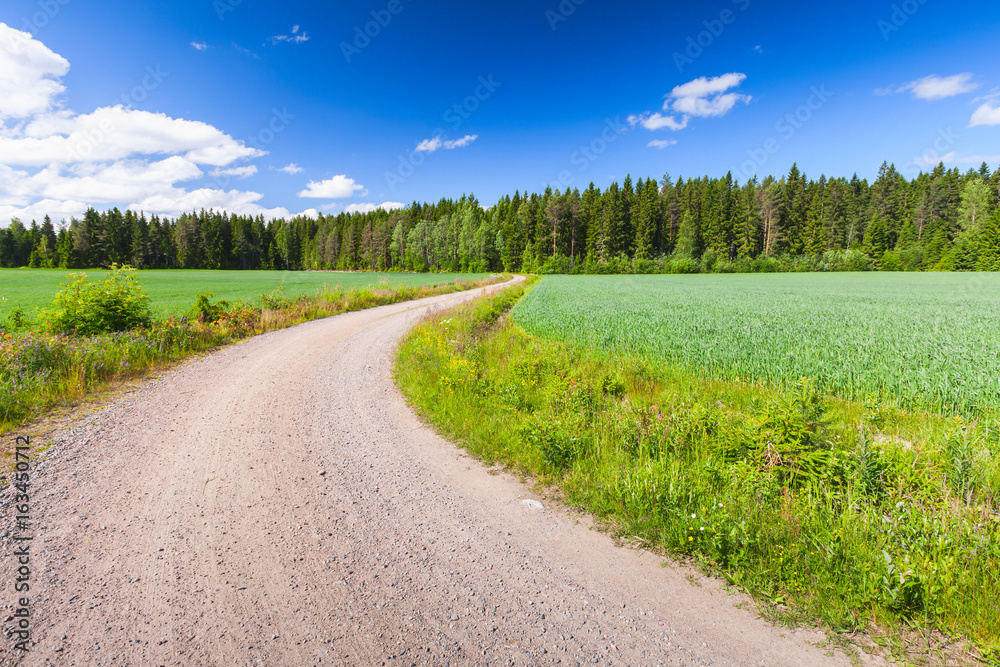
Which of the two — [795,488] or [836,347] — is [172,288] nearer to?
[795,488]

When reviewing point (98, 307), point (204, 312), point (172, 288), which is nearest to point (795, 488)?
point (98, 307)

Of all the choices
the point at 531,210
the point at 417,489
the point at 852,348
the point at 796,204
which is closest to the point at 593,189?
the point at 531,210

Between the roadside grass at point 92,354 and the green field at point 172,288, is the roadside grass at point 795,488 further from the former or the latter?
the green field at point 172,288

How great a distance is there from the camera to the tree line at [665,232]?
7206 cm

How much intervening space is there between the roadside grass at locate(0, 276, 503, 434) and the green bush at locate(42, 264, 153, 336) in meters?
0.50

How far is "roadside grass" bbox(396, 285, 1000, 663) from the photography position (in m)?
2.78

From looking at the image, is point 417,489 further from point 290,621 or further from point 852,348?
point 852,348

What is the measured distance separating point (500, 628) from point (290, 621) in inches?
58.7

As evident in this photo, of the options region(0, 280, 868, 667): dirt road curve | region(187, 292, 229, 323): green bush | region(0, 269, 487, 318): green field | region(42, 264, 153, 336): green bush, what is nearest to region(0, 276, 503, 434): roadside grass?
region(187, 292, 229, 323): green bush

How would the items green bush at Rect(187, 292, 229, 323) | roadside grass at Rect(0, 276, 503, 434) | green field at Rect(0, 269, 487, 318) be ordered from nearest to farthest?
roadside grass at Rect(0, 276, 503, 434) → green bush at Rect(187, 292, 229, 323) → green field at Rect(0, 269, 487, 318)

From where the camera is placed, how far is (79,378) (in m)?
7.72

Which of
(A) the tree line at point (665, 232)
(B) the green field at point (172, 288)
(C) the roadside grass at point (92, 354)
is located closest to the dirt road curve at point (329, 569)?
(C) the roadside grass at point (92, 354)

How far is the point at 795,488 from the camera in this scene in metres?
4.19

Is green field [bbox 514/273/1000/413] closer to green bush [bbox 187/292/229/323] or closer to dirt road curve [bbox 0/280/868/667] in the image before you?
dirt road curve [bbox 0/280/868/667]
